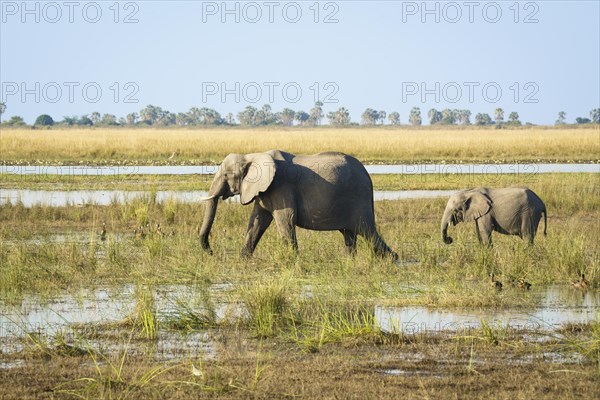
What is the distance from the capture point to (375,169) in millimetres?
33844

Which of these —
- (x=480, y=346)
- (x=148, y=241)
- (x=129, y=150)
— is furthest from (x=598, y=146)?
(x=480, y=346)

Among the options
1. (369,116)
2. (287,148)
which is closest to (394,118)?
(369,116)

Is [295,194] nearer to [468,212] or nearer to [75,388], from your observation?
[468,212]

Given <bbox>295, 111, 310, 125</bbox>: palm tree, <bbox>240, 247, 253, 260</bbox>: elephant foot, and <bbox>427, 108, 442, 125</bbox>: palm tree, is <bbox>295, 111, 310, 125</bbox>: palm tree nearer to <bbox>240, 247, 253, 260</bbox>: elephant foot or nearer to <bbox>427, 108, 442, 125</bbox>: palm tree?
<bbox>427, 108, 442, 125</bbox>: palm tree

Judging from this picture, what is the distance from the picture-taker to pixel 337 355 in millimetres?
8344

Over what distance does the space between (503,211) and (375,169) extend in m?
19.1

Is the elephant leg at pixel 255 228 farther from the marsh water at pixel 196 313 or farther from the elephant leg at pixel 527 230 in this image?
the elephant leg at pixel 527 230

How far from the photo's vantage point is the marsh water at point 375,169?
31.9m

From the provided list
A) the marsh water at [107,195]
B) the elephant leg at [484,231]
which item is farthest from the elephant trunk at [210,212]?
the marsh water at [107,195]

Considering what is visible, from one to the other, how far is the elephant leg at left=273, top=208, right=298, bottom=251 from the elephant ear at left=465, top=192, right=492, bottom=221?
281 cm

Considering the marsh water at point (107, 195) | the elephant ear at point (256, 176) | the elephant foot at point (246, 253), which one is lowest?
the elephant foot at point (246, 253)

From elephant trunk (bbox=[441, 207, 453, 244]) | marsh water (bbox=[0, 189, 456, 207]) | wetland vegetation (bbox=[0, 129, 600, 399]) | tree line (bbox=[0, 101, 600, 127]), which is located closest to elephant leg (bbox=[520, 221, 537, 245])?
wetland vegetation (bbox=[0, 129, 600, 399])

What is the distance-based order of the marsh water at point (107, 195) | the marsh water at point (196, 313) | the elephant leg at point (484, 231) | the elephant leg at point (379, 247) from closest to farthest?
the marsh water at point (196, 313) < the elephant leg at point (379, 247) < the elephant leg at point (484, 231) < the marsh water at point (107, 195)

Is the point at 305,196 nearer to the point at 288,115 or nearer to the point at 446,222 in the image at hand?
the point at 446,222
